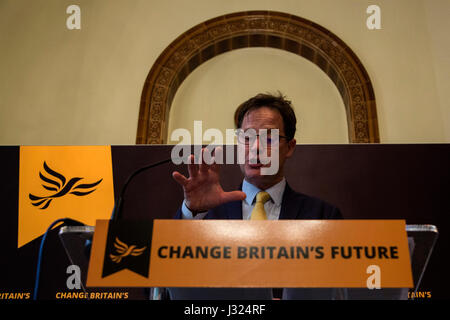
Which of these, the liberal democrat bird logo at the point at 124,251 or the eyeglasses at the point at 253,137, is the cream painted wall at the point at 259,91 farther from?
the liberal democrat bird logo at the point at 124,251

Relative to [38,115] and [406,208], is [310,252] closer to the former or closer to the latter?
[406,208]

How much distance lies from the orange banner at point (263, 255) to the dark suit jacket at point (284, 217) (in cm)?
9

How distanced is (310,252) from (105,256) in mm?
392

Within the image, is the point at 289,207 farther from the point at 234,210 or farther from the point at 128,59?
the point at 128,59

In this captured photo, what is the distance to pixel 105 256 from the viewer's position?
28.2 inches

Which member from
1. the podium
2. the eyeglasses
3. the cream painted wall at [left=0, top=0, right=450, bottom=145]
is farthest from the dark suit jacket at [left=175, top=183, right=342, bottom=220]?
the cream painted wall at [left=0, top=0, right=450, bottom=145]

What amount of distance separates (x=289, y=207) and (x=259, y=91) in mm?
2540

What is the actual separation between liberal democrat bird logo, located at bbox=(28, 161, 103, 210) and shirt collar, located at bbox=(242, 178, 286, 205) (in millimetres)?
1248

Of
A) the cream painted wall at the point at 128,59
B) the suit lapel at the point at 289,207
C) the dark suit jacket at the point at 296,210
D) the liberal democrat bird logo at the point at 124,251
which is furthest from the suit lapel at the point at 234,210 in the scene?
the cream painted wall at the point at 128,59

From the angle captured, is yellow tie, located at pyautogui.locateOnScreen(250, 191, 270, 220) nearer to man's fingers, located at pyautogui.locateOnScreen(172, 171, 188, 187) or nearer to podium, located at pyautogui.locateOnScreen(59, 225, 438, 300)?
man's fingers, located at pyautogui.locateOnScreen(172, 171, 188, 187)

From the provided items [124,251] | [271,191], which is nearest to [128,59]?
[271,191]

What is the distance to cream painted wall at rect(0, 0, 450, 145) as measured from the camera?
344 centimetres

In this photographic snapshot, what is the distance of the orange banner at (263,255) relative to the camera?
2.23 ft

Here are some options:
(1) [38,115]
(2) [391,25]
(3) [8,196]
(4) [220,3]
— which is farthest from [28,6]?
(2) [391,25]
